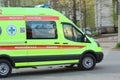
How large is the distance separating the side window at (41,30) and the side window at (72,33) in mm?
482

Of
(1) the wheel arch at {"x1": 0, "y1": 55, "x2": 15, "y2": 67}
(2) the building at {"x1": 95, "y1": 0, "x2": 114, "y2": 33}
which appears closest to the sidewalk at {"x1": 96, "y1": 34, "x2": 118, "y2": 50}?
(2) the building at {"x1": 95, "y1": 0, "x2": 114, "y2": 33}

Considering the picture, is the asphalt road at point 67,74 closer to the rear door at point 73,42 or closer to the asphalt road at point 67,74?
the asphalt road at point 67,74

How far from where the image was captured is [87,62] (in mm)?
16828

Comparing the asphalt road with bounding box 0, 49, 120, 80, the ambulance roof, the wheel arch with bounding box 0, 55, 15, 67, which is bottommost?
the asphalt road with bounding box 0, 49, 120, 80

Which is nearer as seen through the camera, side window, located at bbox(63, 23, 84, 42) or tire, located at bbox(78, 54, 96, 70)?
side window, located at bbox(63, 23, 84, 42)

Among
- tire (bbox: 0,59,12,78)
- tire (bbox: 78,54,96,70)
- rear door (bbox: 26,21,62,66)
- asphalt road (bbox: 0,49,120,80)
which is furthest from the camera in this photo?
tire (bbox: 78,54,96,70)

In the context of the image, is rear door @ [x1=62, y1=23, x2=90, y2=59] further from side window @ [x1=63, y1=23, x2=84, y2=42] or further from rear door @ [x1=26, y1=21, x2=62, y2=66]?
rear door @ [x1=26, y1=21, x2=62, y2=66]

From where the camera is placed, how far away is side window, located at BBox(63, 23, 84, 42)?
53.8 feet

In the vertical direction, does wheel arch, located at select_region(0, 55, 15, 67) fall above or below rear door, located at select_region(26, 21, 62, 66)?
below

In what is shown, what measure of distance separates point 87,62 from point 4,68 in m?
3.29

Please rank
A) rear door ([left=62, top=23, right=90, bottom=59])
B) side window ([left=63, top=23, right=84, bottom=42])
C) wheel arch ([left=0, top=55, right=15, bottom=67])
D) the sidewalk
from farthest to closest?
the sidewalk
side window ([left=63, top=23, right=84, bottom=42])
rear door ([left=62, top=23, right=90, bottom=59])
wheel arch ([left=0, top=55, right=15, bottom=67])

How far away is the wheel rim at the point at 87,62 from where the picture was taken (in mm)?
16742

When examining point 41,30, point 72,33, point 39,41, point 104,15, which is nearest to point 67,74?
point 39,41

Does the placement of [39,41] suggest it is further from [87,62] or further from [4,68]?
[87,62]
